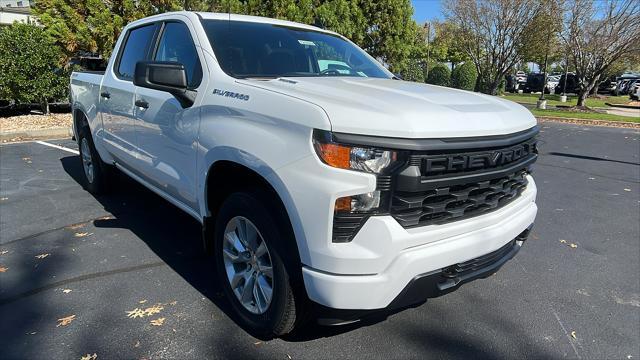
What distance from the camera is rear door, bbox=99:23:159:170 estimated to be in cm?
396

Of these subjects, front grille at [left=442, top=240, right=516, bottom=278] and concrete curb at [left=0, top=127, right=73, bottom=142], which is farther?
concrete curb at [left=0, top=127, right=73, bottom=142]

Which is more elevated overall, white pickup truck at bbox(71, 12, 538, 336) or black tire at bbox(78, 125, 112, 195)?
white pickup truck at bbox(71, 12, 538, 336)

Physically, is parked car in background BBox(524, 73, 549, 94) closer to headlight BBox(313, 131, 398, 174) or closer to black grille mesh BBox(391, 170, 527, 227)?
black grille mesh BBox(391, 170, 527, 227)

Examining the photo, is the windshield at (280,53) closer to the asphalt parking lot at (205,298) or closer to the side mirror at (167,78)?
the side mirror at (167,78)

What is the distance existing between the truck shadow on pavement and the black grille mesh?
0.55 meters

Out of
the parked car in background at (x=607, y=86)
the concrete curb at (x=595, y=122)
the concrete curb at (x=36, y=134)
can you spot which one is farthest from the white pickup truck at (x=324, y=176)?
the parked car in background at (x=607, y=86)

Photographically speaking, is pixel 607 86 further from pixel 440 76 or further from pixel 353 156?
pixel 353 156

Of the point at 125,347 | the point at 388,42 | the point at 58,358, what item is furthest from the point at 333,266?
the point at 388,42

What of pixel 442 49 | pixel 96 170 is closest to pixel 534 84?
pixel 442 49

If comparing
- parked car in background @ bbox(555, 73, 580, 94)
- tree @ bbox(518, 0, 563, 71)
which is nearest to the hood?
tree @ bbox(518, 0, 563, 71)

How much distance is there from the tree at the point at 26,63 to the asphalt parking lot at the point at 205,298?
7431 millimetres

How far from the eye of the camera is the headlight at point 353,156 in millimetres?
2025

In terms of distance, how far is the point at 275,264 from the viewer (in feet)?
7.65

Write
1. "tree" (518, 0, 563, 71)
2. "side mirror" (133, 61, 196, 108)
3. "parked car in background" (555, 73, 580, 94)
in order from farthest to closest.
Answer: "parked car in background" (555, 73, 580, 94)
"tree" (518, 0, 563, 71)
"side mirror" (133, 61, 196, 108)
